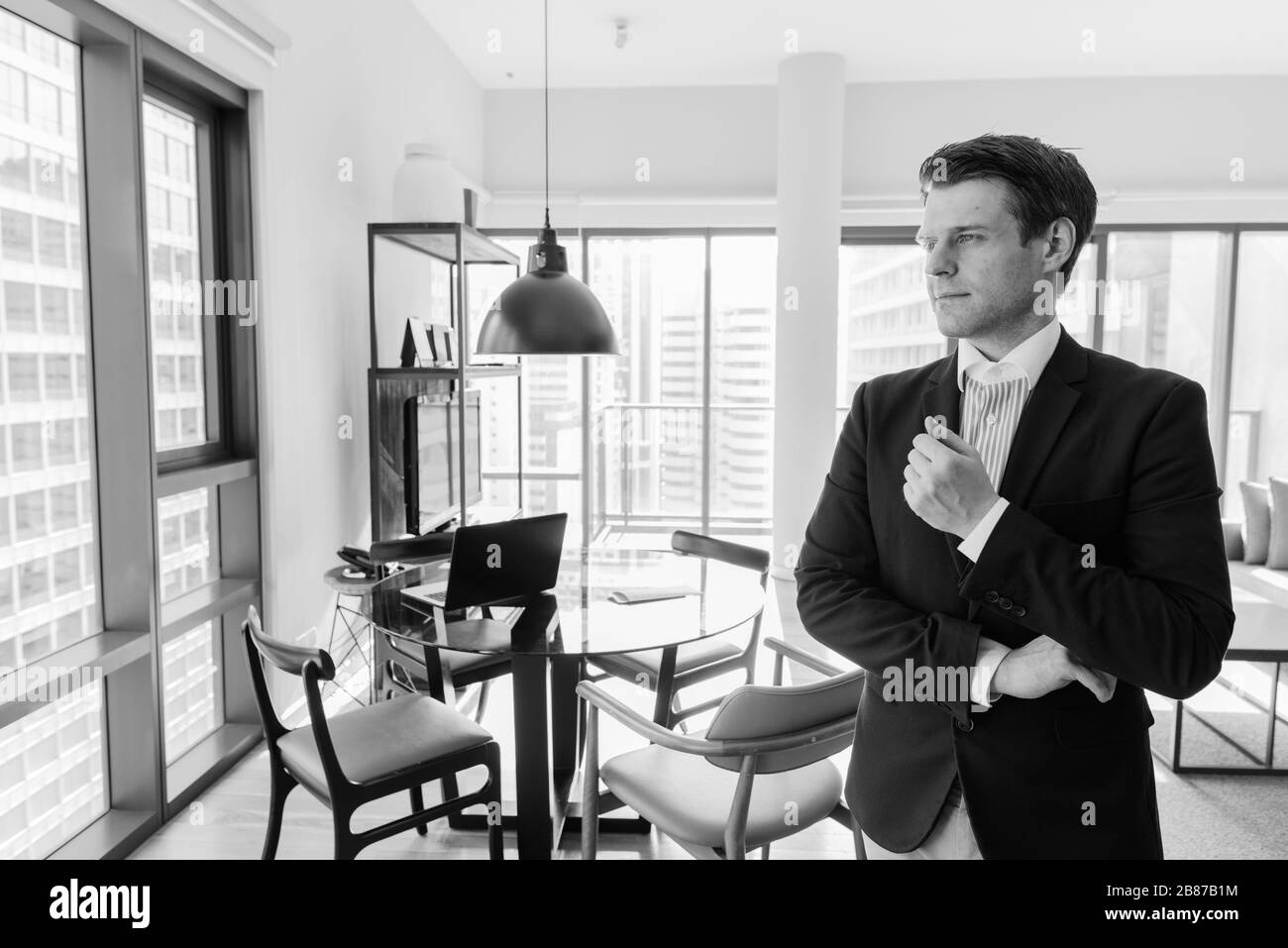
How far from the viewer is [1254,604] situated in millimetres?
3570

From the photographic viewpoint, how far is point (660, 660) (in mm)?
2605

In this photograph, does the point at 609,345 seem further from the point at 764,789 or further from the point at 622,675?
the point at 764,789

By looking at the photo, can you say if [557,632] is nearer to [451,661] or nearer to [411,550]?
[451,661]

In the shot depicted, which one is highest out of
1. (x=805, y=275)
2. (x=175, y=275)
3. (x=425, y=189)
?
(x=425, y=189)

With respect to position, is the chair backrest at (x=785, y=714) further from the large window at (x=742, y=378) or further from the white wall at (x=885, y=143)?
the white wall at (x=885, y=143)

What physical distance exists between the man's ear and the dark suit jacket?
0.32ft

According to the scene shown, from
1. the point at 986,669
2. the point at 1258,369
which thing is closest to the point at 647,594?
the point at 986,669

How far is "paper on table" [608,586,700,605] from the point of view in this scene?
8.23 feet

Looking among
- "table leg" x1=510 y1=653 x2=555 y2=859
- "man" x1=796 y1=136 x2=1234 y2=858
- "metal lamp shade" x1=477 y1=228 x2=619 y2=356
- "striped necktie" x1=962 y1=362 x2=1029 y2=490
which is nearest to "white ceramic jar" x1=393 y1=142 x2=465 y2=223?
"metal lamp shade" x1=477 y1=228 x2=619 y2=356

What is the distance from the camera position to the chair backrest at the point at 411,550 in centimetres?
302

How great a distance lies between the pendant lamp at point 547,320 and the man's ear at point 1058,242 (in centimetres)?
180

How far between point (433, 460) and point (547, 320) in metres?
1.40

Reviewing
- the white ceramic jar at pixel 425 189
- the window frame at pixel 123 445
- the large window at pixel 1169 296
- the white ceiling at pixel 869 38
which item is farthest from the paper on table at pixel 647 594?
the large window at pixel 1169 296

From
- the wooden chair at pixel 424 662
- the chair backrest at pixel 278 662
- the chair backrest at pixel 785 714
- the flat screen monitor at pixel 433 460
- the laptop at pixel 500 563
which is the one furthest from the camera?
the flat screen monitor at pixel 433 460
